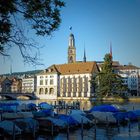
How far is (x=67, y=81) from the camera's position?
146 metres

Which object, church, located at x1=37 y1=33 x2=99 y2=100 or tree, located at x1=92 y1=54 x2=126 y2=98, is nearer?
tree, located at x1=92 y1=54 x2=126 y2=98

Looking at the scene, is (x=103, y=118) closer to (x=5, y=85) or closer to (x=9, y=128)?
(x=9, y=128)

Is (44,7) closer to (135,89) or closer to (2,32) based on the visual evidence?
(2,32)

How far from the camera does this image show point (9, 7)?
46.3ft

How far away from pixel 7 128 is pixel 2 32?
15.6 metres

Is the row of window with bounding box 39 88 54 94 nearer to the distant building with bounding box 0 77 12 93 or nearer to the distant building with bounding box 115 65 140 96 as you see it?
the distant building with bounding box 115 65 140 96

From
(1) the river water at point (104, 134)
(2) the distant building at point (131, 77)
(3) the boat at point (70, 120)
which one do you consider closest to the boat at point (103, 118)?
(1) the river water at point (104, 134)

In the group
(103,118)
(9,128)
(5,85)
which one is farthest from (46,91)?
(9,128)

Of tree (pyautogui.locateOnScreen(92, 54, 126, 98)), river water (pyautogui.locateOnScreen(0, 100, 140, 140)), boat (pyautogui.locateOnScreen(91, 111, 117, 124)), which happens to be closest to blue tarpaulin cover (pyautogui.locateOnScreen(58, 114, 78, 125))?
river water (pyautogui.locateOnScreen(0, 100, 140, 140))

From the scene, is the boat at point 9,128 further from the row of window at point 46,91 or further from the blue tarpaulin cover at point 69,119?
the row of window at point 46,91

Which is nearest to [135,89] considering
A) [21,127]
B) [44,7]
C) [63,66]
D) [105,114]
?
[63,66]

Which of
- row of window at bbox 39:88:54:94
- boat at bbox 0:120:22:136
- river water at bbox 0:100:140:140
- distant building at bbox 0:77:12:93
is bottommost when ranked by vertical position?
river water at bbox 0:100:140:140

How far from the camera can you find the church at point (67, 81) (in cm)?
13838

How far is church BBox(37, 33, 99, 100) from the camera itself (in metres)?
138
